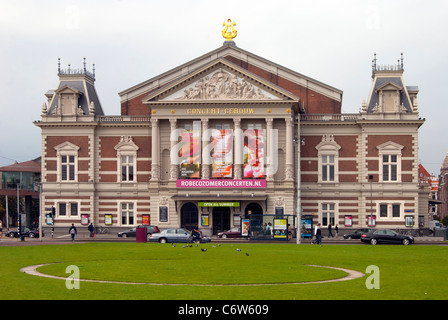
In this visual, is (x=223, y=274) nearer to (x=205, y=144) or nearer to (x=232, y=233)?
(x=232, y=233)

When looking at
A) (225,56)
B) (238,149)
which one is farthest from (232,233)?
(225,56)

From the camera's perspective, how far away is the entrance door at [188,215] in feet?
249

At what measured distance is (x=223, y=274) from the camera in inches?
1142

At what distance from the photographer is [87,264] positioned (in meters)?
34.0

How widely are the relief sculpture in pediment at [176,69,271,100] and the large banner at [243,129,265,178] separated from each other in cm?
507

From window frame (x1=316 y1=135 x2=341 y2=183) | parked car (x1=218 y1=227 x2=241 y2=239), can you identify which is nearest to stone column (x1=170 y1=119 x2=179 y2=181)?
parked car (x1=218 y1=227 x2=241 y2=239)

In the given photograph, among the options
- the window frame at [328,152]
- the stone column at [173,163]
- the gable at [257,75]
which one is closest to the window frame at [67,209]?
the stone column at [173,163]

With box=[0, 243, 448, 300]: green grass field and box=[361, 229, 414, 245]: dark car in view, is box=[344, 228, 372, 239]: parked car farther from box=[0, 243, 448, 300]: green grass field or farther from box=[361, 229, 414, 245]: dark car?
box=[0, 243, 448, 300]: green grass field

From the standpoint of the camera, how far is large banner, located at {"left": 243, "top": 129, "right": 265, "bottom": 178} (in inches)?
2908

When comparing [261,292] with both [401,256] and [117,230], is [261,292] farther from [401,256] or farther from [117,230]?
[117,230]

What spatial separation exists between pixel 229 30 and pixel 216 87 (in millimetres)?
11634

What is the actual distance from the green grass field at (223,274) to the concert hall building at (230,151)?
2992 centimetres
